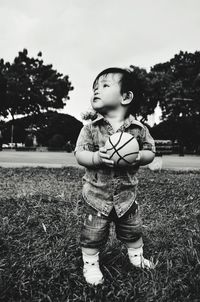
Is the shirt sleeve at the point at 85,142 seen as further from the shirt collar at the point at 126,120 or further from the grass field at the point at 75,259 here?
the grass field at the point at 75,259

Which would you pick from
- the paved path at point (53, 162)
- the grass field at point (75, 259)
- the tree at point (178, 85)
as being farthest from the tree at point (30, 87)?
the grass field at point (75, 259)

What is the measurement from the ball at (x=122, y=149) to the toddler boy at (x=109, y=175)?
8 centimetres

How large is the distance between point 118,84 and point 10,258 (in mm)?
1489

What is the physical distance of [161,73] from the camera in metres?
50.9

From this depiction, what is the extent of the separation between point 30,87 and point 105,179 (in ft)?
191

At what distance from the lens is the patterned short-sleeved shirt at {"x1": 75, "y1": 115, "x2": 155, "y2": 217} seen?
255 centimetres

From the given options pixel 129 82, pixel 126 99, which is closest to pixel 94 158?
pixel 126 99

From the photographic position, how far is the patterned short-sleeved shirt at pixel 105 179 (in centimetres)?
255

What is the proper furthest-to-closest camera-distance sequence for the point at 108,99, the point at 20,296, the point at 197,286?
the point at 108,99 → the point at 197,286 → the point at 20,296

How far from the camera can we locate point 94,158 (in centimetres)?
248

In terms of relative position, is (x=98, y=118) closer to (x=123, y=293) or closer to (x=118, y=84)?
(x=118, y=84)

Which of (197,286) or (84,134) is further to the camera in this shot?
Answer: (84,134)

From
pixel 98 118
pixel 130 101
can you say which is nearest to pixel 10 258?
pixel 98 118

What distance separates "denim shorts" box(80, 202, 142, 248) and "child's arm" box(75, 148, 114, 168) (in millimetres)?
323
